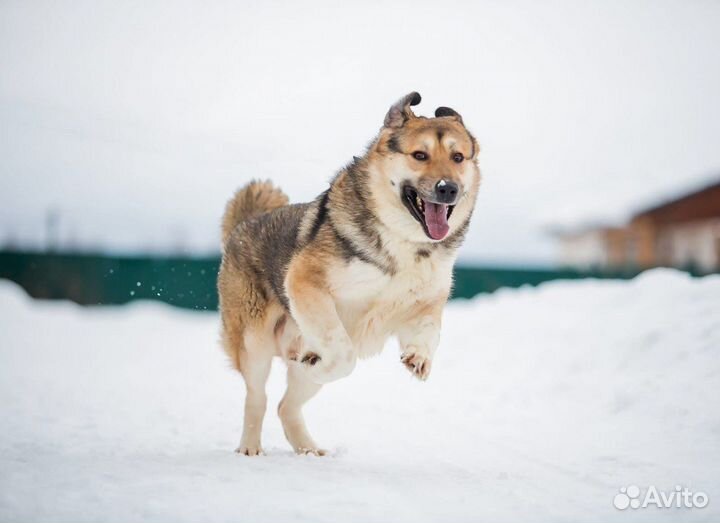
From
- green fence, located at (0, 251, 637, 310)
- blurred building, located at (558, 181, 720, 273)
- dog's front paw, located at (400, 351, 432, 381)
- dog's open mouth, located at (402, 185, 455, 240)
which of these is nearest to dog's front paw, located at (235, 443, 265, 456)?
dog's front paw, located at (400, 351, 432, 381)

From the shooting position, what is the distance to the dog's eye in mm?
4102

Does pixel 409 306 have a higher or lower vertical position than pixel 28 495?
higher

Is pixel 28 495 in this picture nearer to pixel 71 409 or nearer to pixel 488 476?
pixel 488 476

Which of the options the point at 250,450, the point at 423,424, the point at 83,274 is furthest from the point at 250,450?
the point at 83,274

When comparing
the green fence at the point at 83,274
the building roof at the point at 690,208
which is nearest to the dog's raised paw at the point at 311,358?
the green fence at the point at 83,274

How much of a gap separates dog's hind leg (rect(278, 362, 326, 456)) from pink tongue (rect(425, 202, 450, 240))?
147 centimetres

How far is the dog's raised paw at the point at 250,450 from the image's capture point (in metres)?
4.74

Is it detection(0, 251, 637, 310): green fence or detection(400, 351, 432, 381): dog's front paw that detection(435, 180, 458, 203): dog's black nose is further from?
detection(0, 251, 637, 310): green fence

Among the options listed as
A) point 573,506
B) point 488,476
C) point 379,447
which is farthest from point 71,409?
point 573,506

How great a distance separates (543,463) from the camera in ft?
15.2

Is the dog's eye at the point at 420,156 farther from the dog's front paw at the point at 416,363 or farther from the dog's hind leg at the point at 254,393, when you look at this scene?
the dog's hind leg at the point at 254,393

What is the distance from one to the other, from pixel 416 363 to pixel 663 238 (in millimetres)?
18961

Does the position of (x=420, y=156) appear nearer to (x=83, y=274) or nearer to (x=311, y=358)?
(x=311, y=358)

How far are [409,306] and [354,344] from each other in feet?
1.26
